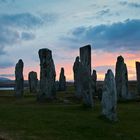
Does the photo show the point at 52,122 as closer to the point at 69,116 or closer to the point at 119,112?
the point at 69,116

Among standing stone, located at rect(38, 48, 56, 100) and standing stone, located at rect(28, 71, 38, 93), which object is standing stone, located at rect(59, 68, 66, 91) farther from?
standing stone, located at rect(38, 48, 56, 100)

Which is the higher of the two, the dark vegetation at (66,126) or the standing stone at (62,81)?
the standing stone at (62,81)

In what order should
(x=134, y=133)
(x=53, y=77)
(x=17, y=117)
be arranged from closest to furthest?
(x=134, y=133) → (x=17, y=117) → (x=53, y=77)

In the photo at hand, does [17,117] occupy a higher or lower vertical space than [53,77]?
lower

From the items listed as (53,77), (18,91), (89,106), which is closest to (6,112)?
(89,106)

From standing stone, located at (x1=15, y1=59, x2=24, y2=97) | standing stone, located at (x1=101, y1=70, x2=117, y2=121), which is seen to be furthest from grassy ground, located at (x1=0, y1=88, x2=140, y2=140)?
standing stone, located at (x1=15, y1=59, x2=24, y2=97)

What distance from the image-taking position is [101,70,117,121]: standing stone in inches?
1260

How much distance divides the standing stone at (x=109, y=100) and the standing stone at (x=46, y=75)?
16.7 m

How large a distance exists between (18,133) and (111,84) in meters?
9.67

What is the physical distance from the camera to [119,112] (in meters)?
37.1

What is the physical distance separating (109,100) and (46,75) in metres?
18.6

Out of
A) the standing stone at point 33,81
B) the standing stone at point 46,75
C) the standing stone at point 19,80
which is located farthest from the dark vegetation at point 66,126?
the standing stone at point 33,81

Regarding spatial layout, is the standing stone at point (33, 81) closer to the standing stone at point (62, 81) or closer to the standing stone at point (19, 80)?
the standing stone at point (62, 81)

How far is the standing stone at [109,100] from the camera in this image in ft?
105
